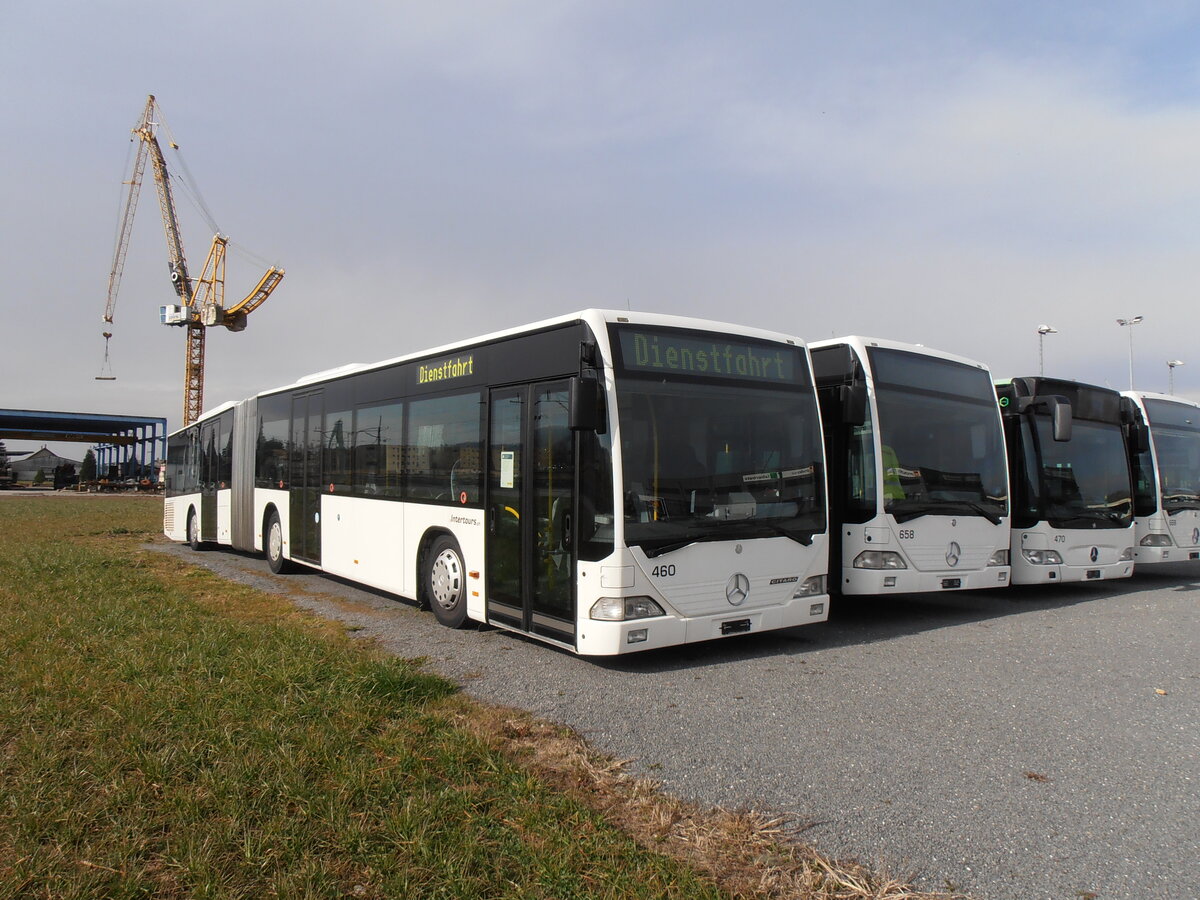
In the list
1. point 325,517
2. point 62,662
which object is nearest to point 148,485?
point 325,517

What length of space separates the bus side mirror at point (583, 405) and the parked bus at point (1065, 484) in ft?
20.9

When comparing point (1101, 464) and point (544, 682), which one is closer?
point (544, 682)

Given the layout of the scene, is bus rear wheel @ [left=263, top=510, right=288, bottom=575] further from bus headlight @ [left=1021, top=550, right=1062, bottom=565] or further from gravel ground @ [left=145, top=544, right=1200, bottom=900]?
bus headlight @ [left=1021, top=550, right=1062, bottom=565]

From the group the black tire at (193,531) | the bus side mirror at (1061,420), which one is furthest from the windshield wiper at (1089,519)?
the black tire at (193,531)

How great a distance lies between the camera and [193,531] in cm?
1870

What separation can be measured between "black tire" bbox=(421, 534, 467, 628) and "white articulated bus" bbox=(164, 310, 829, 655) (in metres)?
0.02

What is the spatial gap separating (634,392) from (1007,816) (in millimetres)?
3815

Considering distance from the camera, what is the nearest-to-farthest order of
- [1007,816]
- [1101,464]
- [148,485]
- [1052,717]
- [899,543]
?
[1007,816] < [1052,717] < [899,543] < [1101,464] < [148,485]

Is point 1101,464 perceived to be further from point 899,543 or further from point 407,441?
point 407,441

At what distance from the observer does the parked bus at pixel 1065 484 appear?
1009cm

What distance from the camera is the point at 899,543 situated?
27.8 ft

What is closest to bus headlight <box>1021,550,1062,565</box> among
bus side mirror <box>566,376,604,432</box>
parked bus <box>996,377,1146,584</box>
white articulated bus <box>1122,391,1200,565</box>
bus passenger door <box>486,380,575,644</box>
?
A: parked bus <box>996,377,1146,584</box>

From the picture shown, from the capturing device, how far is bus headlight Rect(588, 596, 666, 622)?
6.32 meters

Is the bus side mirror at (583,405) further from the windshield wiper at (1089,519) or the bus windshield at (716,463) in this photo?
the windshield wiper at (1089,519)
